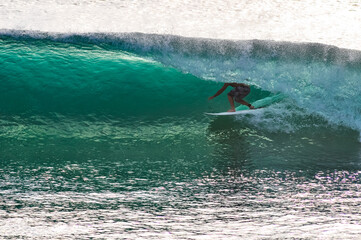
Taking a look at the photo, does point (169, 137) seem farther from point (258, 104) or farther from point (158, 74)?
point (158, 74)

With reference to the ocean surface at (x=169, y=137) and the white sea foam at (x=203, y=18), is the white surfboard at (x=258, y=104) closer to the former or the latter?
the ocean surface at (x=169, y=137)

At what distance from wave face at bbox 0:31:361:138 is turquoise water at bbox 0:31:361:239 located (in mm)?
23

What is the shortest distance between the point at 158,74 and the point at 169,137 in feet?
5.37

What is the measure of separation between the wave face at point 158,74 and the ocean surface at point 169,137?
0.02 m

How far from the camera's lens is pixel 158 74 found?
6371mm

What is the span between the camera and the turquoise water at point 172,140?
3029 millimetres

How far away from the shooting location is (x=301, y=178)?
3885 millimetres

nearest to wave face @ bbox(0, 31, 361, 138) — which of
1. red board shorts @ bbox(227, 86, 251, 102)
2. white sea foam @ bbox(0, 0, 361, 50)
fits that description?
red board shorts @ bbox(227, 86, 251, 102)

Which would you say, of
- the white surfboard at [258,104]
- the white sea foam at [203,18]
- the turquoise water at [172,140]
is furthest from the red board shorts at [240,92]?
the white sea foam at [203,18]

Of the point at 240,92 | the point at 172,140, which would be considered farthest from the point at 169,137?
the point at 240,92

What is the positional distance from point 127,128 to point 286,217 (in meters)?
2.63

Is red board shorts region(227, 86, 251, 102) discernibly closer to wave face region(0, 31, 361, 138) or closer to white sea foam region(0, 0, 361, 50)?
wave face region(0, 31, 361, 138)

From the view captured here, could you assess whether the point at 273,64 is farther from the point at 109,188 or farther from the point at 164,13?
the point at 164,13

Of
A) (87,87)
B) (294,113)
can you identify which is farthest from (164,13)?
(294,113)
